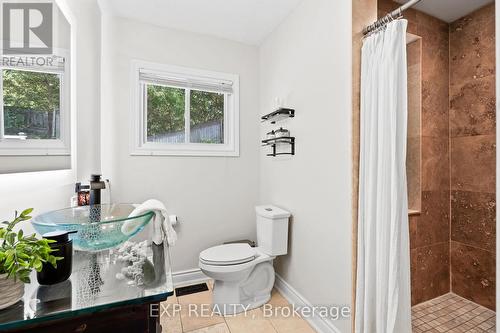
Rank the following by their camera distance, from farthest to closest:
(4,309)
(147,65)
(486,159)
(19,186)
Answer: (147,65) → (486,159) → (19,186) → (4,309)

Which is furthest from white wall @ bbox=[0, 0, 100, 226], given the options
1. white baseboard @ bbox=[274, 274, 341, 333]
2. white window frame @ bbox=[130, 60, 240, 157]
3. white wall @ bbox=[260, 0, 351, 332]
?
white baseboard @ bbox=[274, 274, 341, 333]

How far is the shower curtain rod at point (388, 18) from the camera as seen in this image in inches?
50.9

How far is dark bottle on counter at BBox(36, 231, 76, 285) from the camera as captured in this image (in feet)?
2.53

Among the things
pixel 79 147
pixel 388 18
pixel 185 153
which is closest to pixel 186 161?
pixel 185 153

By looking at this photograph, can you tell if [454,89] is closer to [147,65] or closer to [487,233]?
[487,233]

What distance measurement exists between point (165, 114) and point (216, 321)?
76.3 inches

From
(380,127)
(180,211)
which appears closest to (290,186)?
(380,127)

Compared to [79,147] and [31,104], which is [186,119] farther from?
[31,104]

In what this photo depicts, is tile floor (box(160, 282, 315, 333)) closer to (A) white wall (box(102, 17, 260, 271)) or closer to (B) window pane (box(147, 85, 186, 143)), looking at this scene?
(A) white wall (box(102, 17, 260, 271))

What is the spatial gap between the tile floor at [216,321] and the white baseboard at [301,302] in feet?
0.16

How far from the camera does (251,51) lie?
2730 mm

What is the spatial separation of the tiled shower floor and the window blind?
266 cm

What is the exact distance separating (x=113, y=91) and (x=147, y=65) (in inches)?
15.6

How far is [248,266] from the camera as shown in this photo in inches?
78.5
